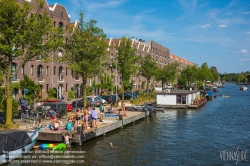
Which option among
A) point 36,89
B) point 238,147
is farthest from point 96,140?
point 36,89

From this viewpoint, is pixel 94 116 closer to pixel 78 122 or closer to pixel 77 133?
pixel 78 122

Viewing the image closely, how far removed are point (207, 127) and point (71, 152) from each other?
18532 mm

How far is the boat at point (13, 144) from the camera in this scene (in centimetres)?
1794

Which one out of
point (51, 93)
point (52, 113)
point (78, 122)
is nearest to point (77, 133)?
point (78, 122)

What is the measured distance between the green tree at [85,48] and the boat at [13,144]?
12.9 metres

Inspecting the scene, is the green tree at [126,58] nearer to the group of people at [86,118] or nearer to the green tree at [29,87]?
the green tree at [29,87]

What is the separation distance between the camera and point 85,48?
32281 millimetres

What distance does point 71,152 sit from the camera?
2103 centimetres

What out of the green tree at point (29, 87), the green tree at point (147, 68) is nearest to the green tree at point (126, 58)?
the green tree at point (29, 87)

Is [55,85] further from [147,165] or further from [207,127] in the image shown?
[147,165]

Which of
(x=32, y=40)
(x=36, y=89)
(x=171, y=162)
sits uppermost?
(x=32, y=40)

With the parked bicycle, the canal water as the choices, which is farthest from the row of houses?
the canal water

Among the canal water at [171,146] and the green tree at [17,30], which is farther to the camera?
the green tree at [17,30]

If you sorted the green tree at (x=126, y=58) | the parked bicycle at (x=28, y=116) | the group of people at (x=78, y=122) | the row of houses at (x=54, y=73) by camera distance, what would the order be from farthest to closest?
the green tree at (x=126, y=58)
the row of houses at (x=54, y=73)
the parked bicycle at (x=28, y=116)
the group of people at (x=78, y=122)
